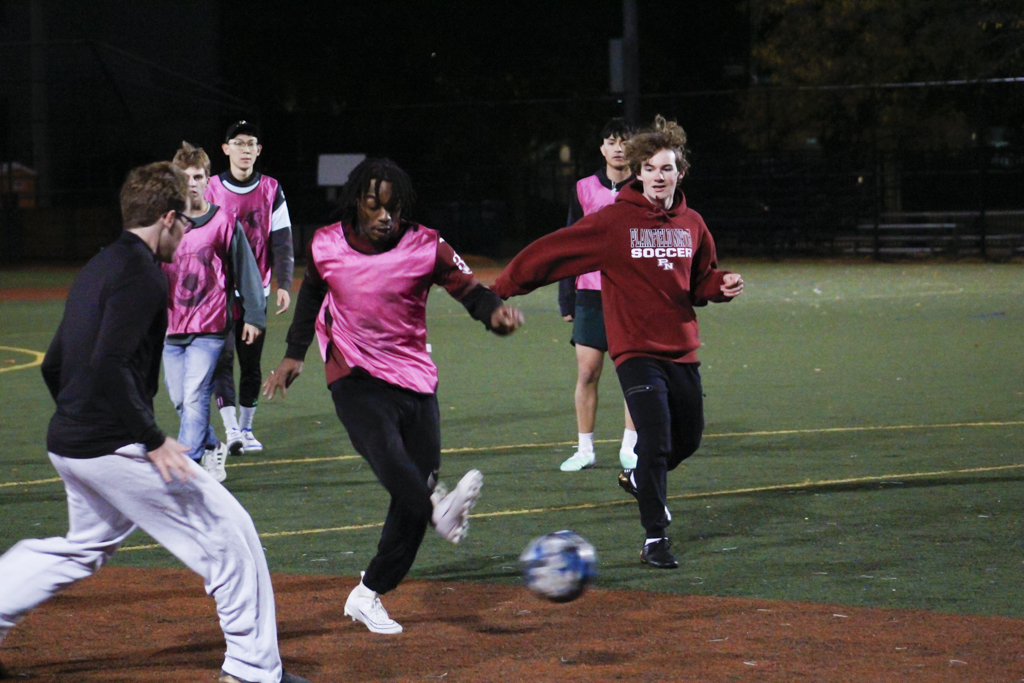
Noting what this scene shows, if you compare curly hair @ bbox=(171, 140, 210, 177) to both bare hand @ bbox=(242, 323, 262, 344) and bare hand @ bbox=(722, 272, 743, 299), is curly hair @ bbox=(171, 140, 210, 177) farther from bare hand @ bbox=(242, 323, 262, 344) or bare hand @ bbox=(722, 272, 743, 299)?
bare hand @ bbox=(722, 272, 743, 299)

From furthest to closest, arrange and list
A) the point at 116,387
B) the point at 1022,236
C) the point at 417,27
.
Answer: the point at 417,27, the point at 1022,236, the point at 116,387

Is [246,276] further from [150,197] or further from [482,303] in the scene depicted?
[150,197]

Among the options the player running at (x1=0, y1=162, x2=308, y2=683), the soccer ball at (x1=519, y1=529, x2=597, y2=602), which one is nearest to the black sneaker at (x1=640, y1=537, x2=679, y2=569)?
the soccer ball at (x1=519, y1=529, x2=597, y2=602)

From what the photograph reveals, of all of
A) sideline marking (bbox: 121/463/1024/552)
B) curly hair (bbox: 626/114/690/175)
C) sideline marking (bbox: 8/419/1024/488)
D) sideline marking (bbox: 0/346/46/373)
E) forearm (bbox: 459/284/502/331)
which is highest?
curly hair (bbox: 626/114/690/175)

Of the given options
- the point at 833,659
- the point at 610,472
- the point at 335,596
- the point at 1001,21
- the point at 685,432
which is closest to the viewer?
the point at 833,659

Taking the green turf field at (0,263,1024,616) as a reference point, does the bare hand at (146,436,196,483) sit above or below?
above

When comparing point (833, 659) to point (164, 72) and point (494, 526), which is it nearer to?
point (494, 526)

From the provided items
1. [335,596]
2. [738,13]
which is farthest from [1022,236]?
[335,596]

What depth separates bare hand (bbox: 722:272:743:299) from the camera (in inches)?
252

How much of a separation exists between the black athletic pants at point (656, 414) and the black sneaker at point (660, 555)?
0.04 meters

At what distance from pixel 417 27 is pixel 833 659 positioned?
135ft

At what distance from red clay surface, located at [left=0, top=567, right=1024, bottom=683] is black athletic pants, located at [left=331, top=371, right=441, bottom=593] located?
0.36 m

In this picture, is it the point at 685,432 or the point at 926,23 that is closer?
the point at 685,432

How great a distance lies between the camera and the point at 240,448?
31.0ft
